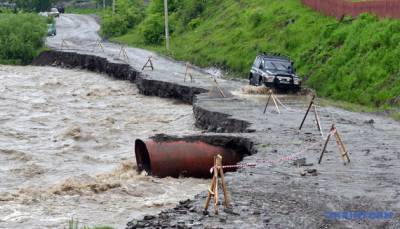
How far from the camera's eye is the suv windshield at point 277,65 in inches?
1329

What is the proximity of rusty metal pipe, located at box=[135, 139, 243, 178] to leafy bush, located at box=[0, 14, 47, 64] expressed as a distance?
4282 centimetres

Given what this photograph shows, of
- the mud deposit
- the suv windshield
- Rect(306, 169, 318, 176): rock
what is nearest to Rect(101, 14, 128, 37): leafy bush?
the mud deposit

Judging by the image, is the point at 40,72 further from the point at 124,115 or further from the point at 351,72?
the point at 351,72

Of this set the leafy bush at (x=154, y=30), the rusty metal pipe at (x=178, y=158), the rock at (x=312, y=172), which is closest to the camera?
the rock at (x=312, y=172)

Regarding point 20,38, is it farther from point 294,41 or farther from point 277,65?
point 277,65

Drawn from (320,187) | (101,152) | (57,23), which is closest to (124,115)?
(101,152)

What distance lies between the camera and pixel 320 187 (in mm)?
14477

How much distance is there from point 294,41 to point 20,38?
88.6 feet

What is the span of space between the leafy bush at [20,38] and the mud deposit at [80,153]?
1651 cm

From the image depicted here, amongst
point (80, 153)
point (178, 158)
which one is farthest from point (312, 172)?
point (80, 153)

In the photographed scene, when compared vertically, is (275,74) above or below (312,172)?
above

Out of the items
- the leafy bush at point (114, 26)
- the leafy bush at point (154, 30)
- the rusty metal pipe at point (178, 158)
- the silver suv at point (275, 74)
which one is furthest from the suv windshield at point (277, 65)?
the leafy bush at point (114, 26)

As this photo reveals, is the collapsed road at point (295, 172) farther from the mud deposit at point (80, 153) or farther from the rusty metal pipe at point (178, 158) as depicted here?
the mud deposit at point (80, 153)

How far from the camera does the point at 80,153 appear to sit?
75.0 ft
